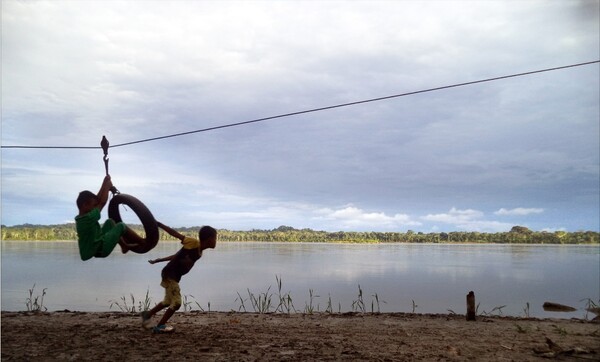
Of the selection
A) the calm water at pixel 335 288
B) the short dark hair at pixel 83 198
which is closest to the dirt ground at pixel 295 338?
the short dark hair at pixel 83 198

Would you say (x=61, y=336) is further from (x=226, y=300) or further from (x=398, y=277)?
(x=398, y=277)

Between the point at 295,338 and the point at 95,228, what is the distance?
3.73 m

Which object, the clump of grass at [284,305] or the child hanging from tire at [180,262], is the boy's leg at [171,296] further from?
the clump of grass at [284,305]

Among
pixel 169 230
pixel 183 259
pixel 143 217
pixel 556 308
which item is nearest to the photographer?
pixel 143 217

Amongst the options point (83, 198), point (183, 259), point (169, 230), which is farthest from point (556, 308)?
point (83, 198)

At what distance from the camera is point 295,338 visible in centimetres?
788

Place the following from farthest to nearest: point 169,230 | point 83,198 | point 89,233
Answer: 1. point 169,230
2. point 83,198
3. point 89,233

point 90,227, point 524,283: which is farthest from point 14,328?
point 524,283

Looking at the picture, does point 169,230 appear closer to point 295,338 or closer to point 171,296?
point 171,296

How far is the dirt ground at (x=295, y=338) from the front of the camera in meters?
6.74

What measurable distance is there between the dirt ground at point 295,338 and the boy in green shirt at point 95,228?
1.54 metres

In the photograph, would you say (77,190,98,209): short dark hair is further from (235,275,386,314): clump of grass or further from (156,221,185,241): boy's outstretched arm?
(235,275,386,314): clump of grass

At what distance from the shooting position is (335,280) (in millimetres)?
24812

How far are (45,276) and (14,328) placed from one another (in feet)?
63.6
